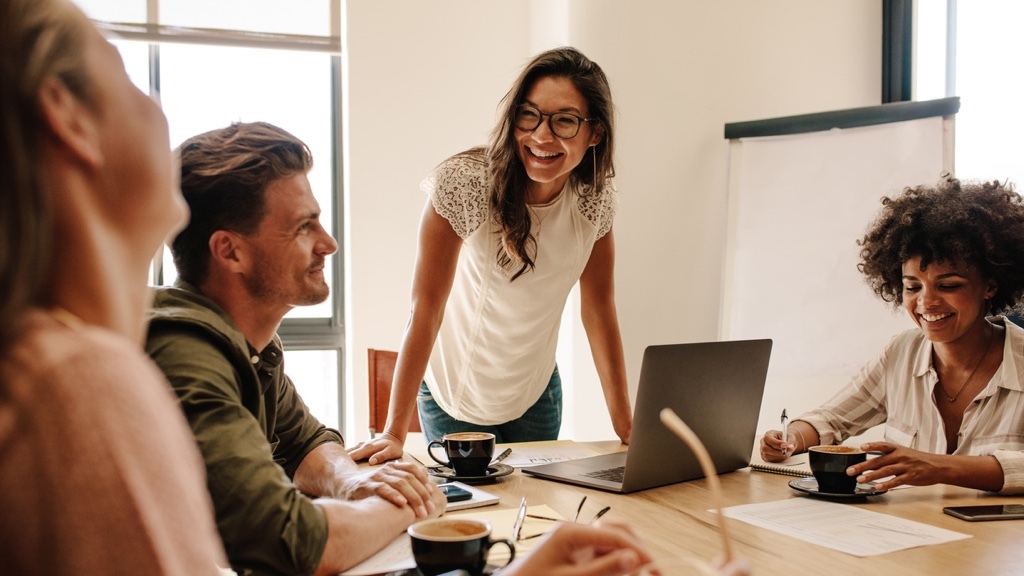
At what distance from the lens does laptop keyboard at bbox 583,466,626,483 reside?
153 centimetres

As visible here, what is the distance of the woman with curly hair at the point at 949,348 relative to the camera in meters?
1.75

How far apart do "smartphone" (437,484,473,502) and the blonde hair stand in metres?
1.01

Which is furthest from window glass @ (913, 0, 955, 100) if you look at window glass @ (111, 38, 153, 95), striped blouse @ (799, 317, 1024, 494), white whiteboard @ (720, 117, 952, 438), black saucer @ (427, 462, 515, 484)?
window glass @ (111, 38, 153, 95)

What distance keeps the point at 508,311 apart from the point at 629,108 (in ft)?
4.57

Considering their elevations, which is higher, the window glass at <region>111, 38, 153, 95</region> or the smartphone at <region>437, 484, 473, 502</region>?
the window glass at <region>111, 38, 153, 95</region>

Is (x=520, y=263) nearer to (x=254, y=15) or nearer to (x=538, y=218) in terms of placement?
(x=538, y=218)

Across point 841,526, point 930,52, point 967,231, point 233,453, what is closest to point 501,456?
point 841,526

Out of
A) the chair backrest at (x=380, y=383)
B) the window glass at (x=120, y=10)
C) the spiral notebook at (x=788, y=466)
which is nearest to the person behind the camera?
the spiral notebook at (x=788, y=466)

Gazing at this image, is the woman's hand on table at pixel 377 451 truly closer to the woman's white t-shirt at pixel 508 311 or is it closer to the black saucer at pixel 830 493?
the woman's white t-shirt at pixel 508 311

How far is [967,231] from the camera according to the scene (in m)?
1.90

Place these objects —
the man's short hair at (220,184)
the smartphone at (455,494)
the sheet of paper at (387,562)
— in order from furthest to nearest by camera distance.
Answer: the smartphone at (455,494) < the man's short hair at (220,184) < the sheet of paper at (387,562)

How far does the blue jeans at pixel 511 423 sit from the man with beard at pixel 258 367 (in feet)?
1.96

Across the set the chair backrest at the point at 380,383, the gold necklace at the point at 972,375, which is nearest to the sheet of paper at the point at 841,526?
the gold necklace at the point at 972,375

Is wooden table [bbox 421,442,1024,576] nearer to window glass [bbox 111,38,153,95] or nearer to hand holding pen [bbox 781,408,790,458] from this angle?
hand holding pen [bbox 781,408,790,458]
